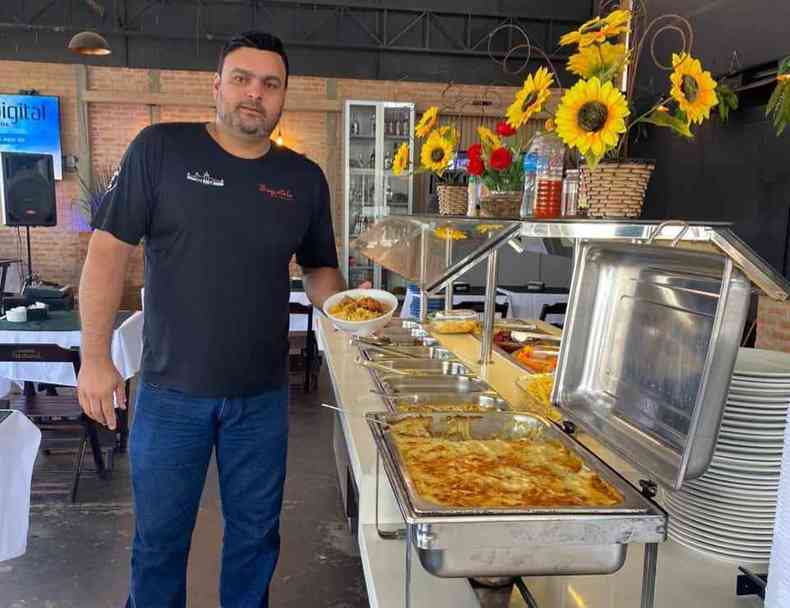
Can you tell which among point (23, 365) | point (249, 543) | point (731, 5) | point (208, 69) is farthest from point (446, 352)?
point (208, 69)

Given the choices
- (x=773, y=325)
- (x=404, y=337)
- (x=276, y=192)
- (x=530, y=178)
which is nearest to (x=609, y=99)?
(x=530, y=178)

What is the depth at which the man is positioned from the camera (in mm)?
1813

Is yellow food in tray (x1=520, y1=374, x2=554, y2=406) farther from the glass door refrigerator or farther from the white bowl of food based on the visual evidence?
the glass door refrigerator

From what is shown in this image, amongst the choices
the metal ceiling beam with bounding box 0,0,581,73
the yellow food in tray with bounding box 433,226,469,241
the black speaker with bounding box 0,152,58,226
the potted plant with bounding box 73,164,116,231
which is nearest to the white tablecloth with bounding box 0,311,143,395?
the yellow food in tray with bounding box 433,226,469,241

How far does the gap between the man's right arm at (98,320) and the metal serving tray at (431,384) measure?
825mm

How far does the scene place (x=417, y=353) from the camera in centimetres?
265

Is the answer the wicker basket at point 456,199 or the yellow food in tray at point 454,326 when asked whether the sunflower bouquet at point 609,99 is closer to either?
the wicker basket at point 456,199

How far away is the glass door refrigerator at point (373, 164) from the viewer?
330 inches

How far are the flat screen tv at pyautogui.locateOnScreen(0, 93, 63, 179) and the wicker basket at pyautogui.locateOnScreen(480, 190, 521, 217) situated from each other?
7.38 meters

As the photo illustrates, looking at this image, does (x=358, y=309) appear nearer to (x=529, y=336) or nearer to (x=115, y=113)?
(x=529, y=336)

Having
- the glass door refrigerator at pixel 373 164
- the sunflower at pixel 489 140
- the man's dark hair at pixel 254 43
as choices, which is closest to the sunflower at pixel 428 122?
the sunflower at pixel 489 140

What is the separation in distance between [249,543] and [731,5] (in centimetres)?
454

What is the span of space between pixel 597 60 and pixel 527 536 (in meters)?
1.25

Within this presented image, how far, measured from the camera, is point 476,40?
8.71 m
